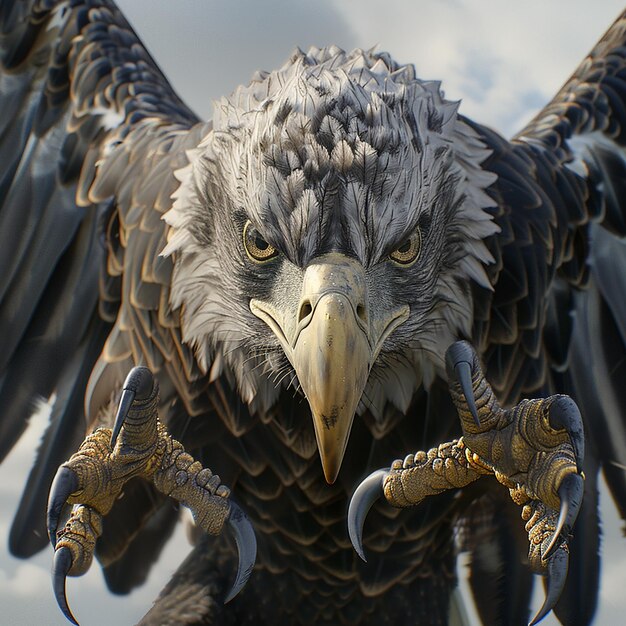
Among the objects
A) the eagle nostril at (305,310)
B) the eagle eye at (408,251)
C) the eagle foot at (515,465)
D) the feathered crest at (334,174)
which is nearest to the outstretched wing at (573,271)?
the feathered crest at (334,174)

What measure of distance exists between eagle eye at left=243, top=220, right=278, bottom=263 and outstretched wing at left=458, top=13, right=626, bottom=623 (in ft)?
2.92

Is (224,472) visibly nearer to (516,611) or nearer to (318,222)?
(318,222)

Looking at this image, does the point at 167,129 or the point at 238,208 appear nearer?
the point at 238,208

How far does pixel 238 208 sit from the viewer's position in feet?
11.8

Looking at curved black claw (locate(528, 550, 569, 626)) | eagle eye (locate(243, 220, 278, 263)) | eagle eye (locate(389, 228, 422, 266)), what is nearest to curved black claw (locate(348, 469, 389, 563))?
curved black claw (locate(528, 550, 569, 626))

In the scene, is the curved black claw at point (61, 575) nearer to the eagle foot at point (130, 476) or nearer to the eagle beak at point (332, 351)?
the eagle foot at point (130, 476)

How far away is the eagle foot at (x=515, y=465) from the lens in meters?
3.21

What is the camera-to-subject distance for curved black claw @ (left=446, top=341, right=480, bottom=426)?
3342mm

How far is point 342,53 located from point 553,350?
5.07 feet

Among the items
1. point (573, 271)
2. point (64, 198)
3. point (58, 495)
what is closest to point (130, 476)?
point (58, 495)

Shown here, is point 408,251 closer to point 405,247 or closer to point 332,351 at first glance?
point 405,247

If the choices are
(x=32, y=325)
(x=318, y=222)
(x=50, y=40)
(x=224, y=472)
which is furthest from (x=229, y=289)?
(x=50, y=40)

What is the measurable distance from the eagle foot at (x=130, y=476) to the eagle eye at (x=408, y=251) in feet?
2.83

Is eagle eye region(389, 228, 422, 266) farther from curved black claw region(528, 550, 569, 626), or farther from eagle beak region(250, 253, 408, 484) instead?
curved black claw region(528, 550, 569, 626)
